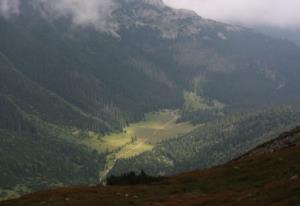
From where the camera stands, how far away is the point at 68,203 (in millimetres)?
71938

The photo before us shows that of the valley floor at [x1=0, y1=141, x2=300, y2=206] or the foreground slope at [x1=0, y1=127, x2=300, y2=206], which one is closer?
the valley floor at [x1=0, y1=141, x2=300, y2=206]

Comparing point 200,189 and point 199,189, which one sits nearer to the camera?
point 200,189

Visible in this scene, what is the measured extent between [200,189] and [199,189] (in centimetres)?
18

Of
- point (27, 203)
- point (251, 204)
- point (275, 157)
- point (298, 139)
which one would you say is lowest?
point (251, 204)

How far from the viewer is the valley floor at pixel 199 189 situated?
66375mm

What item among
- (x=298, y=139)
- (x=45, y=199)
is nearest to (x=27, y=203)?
(x=45, y=199)

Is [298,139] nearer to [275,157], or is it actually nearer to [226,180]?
[275,157]

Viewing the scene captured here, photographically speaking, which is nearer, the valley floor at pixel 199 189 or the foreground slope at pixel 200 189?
the valley floor at pixel 199 189

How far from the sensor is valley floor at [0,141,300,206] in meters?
66.4

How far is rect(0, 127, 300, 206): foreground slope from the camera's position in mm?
66500

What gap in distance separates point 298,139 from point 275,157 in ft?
61.9

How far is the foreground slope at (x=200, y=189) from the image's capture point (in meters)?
66.5

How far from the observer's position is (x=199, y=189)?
7794 centimetres

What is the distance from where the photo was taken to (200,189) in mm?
77812
